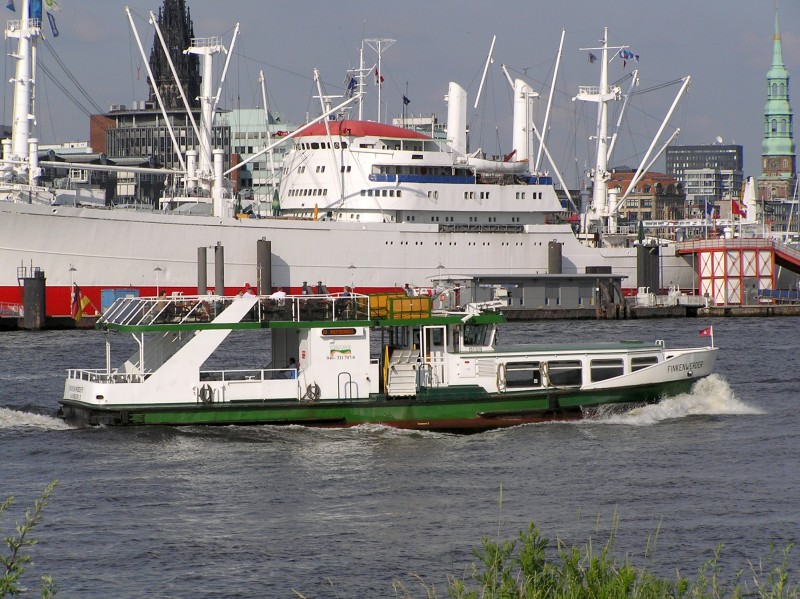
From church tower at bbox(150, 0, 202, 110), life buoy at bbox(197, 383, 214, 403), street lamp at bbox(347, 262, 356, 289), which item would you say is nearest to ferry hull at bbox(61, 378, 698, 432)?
life buoy at bbox(197, 383, 214, 403)

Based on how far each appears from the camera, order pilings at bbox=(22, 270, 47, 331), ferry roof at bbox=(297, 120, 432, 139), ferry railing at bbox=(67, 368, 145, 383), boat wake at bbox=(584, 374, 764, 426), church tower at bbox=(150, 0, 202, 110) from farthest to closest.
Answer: church tower at bbox=(150, 0, 202, 110), ferry roof at bbox=(297, 120, 432, 139), pilings at bbox=(22, 270, 47, 331), boat wake at bbox=(584, 374, 764, 426), ferry railing at bbox=(67, 368, 145, 383)

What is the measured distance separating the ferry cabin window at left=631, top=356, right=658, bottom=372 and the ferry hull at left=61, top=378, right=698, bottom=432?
7.47 feet

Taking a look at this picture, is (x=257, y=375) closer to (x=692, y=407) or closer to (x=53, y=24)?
(x=692, y=407)

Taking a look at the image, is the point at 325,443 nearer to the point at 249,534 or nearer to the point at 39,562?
the point at 249,534

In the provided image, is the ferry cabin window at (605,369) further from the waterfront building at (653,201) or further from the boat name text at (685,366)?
the waterfront building at (653,201)

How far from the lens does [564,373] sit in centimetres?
2905

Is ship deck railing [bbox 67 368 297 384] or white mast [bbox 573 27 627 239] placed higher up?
white mast [bbox 573 27 627 239]

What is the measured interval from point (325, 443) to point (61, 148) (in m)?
128

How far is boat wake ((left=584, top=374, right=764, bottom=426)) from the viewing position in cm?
2881

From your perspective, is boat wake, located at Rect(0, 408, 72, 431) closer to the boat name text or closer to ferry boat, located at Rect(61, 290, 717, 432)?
ferry boat, located at Rect(61, 290, 717, 432)

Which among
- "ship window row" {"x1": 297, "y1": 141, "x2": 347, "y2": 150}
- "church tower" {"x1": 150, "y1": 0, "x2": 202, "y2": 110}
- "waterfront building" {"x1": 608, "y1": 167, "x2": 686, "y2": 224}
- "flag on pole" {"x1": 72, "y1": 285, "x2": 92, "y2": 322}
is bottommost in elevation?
"flag on pole" {"x1": 72, "y1": 285, "x2": 92, "y2": 322}

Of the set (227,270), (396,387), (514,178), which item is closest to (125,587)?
(396,387)

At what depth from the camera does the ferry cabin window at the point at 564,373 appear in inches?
1128

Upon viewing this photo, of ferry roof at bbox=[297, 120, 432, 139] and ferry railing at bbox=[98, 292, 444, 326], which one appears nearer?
ferry railing at bbox=[98, 292, 444, 326]
